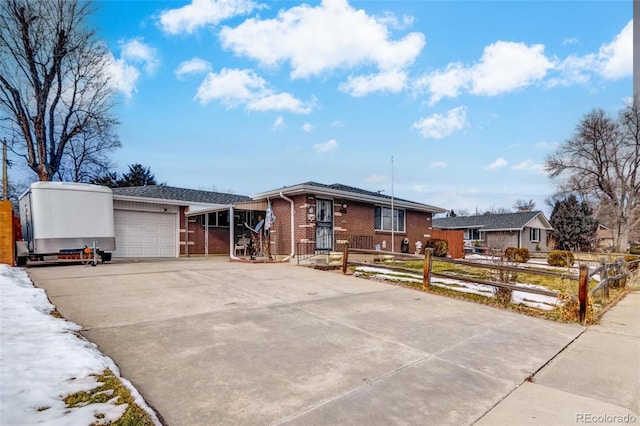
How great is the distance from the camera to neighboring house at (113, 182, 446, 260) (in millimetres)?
15406

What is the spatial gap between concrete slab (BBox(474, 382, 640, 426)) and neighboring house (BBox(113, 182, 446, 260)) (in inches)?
465

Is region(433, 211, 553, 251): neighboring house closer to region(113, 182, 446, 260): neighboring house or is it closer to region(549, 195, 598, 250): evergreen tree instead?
region(549, 195, 598, 250): evergreen tree

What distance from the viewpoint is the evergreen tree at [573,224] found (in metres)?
34.9

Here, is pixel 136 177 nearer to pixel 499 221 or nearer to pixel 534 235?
pixel 499 221

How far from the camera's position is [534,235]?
118ft

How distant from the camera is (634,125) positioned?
33625 millimetres

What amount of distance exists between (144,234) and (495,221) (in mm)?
32867

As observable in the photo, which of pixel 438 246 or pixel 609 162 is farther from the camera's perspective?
pixel 609 162

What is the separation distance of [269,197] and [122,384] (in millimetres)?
13641

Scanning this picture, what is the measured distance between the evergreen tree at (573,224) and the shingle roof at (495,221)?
270cm

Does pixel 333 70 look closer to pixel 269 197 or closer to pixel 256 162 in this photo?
pixel 269 197

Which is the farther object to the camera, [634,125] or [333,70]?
[634,125]

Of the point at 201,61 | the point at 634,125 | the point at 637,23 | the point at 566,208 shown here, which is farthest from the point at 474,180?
the point at 637,23

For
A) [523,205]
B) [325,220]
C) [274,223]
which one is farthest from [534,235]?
[523,205]
